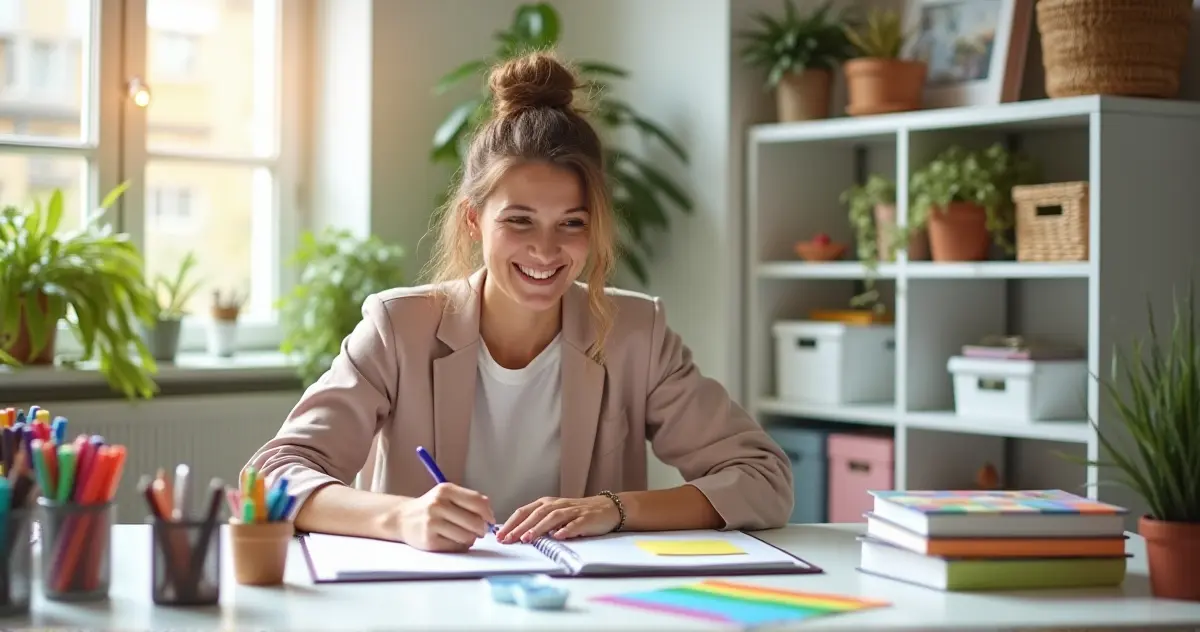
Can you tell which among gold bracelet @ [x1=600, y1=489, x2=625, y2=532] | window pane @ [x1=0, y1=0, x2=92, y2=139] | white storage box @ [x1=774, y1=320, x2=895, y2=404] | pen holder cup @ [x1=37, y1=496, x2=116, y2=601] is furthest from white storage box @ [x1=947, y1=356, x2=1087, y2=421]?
window pane @ [x1=0, y1=0, x2=92, y2=139]

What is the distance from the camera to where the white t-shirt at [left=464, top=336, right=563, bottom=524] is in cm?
229

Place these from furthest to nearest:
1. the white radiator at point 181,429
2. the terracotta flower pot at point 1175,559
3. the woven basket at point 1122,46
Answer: the white radiator at point 181,429
the woven basket at point 1122,46
the terracotta flower pot at point 1175,559

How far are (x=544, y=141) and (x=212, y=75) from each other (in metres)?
2.32

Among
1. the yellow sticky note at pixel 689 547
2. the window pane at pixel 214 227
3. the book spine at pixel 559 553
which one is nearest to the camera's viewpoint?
the book spine at pixel 559 553

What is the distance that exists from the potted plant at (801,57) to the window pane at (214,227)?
5.13 ft

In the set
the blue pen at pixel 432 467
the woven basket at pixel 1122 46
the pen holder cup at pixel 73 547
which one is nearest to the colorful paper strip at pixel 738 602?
the blue pen at pixel 432 467

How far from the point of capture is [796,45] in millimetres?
3805

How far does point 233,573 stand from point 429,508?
0.85 feet

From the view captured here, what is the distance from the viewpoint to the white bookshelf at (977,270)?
10.4 feet

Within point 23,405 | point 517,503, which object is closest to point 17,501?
point 517,503

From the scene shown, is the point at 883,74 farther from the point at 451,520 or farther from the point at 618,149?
the point at 451,520

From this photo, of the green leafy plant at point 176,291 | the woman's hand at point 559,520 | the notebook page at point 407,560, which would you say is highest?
the green leafy plant at point 176,291

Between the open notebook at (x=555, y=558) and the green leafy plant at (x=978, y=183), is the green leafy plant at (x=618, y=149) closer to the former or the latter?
the green leafy plant at (x=978, y=183)

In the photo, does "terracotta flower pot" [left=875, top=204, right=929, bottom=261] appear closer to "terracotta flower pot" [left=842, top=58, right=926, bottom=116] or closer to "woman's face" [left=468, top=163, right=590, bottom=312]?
"terracotta flower pot" [left=842, top=58, right=926, bottom=116]
